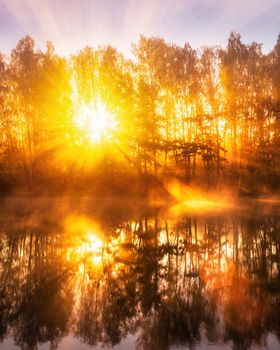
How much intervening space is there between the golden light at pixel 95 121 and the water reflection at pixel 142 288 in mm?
17132

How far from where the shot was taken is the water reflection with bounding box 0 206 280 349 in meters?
7.13

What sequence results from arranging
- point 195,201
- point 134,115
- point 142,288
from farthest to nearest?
point 134,115 < point 195,201 < point 142,288

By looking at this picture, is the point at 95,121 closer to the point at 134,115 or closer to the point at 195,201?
the point at 134,115

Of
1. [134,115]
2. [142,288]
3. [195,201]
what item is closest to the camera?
[142,288]

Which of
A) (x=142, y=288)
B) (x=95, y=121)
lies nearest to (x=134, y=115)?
(x=95, y=121)

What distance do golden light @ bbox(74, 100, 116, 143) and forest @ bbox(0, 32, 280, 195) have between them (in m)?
0.10

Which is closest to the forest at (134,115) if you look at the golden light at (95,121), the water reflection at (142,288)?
the golden light at (95,121)

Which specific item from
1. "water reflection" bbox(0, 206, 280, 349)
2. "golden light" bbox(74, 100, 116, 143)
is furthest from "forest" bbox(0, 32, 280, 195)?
"water reflection" bbox(0, 206, 280, 349)

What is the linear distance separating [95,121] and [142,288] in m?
25.7

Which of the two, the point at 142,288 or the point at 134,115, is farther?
the point at 134,115

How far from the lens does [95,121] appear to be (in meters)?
33.5

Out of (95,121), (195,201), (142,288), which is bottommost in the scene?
(142,288)

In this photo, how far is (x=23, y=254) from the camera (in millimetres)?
13562

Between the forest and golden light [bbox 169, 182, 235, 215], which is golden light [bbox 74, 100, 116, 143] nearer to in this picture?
the forest
